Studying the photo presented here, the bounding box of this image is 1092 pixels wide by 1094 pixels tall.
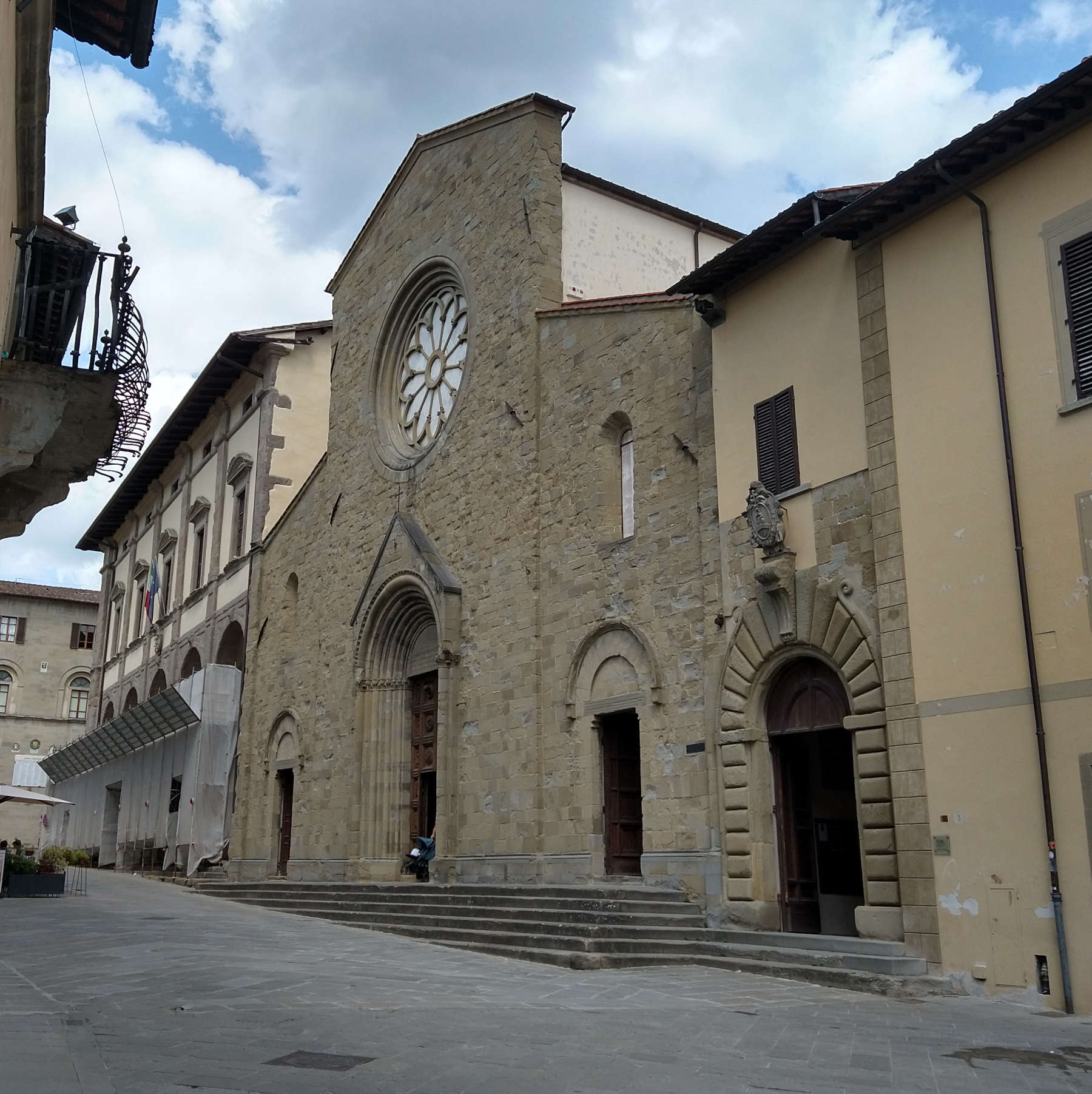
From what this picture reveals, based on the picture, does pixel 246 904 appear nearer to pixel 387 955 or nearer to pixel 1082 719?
pixel 387 955

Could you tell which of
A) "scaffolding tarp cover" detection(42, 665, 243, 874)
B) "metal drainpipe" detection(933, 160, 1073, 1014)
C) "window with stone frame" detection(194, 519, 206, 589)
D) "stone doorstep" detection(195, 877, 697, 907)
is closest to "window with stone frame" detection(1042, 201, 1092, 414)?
"metal drainpipe" detection(933, 160, 1073, 1014)

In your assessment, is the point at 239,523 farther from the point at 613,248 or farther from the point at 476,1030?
the point at 476,1030

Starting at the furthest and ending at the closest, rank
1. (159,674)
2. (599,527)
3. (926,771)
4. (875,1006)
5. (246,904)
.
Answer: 1. (159,674)
2. (246,904)
3. (599,527)
4. (926,771)
5. (875,1006)

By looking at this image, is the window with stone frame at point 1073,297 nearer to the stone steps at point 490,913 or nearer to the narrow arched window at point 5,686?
the stone steps at point 490,913

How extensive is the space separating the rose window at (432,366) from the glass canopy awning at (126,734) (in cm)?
982

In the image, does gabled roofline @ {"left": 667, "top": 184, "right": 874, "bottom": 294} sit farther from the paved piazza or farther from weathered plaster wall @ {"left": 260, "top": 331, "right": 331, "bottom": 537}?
weathered plaster wall @ {"left": 260, "top": 331, "right": 331, "bottom": 537}

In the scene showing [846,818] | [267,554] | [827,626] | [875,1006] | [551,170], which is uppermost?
[551,170]

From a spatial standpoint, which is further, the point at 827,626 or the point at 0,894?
the point at 0,894

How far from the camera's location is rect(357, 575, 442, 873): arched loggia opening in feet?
65.4

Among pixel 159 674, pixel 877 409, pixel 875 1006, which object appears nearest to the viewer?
pixel 875 1006

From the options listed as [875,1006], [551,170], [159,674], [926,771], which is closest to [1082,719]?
[926,771]

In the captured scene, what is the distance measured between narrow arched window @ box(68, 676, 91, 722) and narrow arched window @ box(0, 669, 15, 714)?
247 centimetres

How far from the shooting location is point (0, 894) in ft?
72.4

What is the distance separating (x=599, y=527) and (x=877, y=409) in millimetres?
5027
